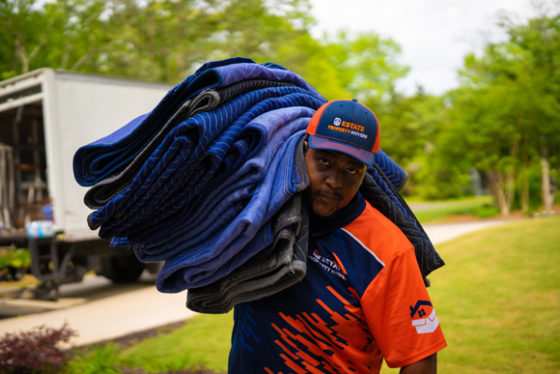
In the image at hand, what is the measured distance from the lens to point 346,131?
162 cm

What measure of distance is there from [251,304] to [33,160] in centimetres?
1152

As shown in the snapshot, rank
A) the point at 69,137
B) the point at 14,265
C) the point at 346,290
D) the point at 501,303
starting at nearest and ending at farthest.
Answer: the point at 346,290 → the point at 501,303 → the point at 69,137 → the point at 14,265

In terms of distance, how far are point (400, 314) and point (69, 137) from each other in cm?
844

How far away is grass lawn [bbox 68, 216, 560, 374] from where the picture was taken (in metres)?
4.59

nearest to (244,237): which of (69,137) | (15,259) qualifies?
(69,137)

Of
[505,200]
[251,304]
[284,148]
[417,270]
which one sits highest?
[284,148]

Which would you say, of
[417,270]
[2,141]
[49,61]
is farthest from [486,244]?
[49,61]

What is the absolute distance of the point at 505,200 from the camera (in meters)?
21.6

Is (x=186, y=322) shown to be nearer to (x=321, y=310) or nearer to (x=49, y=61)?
(x=321, y=310)

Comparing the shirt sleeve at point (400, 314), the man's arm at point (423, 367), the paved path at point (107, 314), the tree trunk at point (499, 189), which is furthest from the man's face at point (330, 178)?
the tree trunk at point (499, 189)

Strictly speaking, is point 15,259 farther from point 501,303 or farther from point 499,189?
point 499,189

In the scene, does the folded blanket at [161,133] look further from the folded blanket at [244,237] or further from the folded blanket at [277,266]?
the folded blanket at [277,266]

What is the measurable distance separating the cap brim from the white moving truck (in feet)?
25.8

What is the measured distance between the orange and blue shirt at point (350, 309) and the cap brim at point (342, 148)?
0.20m
